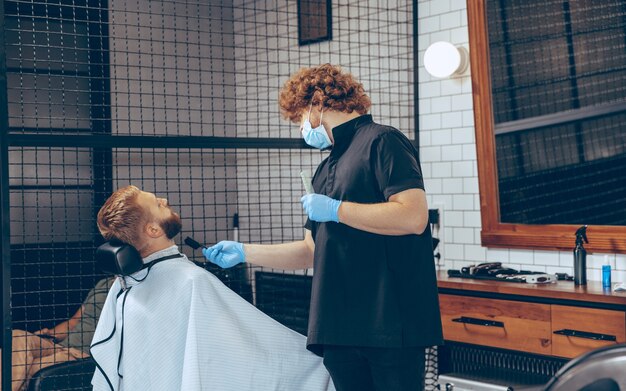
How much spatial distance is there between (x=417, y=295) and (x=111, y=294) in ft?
3.41

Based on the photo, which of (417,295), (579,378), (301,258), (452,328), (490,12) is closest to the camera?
(579,378)

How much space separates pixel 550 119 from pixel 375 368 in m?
1.78

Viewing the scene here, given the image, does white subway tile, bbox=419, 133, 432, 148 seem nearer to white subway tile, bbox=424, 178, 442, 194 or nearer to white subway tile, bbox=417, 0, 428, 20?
white subway tile, bbox=424, 178, 442, 194

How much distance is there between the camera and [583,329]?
10.0 ft

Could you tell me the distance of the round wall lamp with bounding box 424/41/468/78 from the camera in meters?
3.97

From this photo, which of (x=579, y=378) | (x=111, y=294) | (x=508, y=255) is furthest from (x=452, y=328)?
(x=579, y=378)

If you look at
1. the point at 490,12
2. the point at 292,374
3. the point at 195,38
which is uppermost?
the point at 195,38

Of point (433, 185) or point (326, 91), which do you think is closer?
point (326, 91)

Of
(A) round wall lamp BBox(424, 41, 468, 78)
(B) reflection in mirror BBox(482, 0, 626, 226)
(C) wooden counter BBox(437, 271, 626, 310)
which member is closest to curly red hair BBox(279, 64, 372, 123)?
(C) wooden counter BBox(437, 271, 626, 310)

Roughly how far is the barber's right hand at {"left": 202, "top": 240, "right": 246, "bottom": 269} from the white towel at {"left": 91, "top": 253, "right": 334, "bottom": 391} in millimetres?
200

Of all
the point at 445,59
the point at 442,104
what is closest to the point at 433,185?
the point at 442,104

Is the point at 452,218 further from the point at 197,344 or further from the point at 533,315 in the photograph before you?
the point at 197,344

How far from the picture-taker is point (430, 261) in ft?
7.95

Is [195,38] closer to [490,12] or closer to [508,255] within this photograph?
[490,12]
